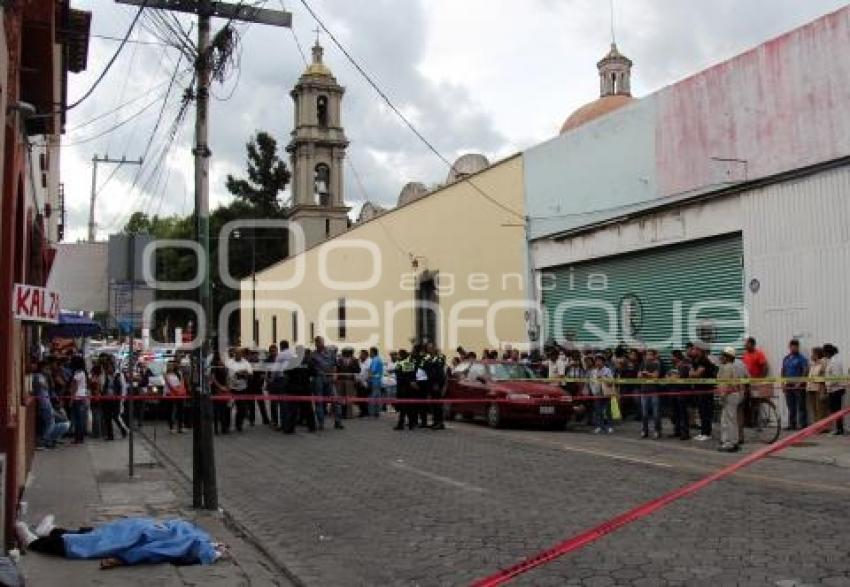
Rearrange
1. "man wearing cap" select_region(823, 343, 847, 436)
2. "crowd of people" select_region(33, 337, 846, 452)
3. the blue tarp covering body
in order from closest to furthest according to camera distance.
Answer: the blue tarp covering body
"man wearing cap" select_region(823, 343, 847, 436)
"crowd of people" select_region(33, 337, 846, 452)

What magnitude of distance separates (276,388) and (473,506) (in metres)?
10.7

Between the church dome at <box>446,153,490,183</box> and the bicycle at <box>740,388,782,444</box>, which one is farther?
the church dome at <box>446,153,490,183</box>

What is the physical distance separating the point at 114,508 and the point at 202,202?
354cm

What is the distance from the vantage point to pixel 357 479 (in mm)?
11766

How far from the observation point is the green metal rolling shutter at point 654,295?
63.1 ft

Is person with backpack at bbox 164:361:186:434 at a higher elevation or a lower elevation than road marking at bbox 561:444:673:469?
higher

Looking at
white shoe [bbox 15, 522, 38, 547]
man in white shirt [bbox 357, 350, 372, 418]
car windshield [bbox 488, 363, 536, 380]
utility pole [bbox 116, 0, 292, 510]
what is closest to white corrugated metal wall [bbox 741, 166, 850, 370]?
car windshield [bbox 488, 363, 536, 380]

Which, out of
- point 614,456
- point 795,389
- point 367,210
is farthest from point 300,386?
point 367,210

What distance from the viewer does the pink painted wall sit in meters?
16.5

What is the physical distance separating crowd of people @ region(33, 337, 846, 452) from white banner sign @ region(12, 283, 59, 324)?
5.73 metres

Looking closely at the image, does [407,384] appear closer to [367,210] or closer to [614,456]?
[614,456]

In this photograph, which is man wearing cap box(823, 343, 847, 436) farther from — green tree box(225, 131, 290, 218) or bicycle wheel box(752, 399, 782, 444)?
green tree box(225, 131, 290, 218)

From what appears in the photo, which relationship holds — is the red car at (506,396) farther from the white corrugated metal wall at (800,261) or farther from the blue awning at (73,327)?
the blue awning at (73,327)

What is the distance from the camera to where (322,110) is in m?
55.7
